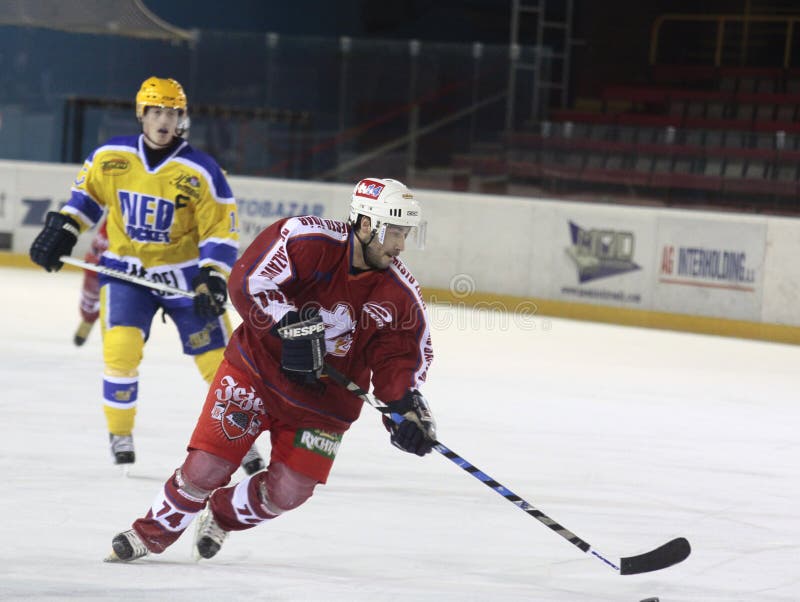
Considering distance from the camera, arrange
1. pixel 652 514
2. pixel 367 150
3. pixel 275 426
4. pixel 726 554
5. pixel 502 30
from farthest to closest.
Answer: pixel 502 30 < pixel 367 150 < pixel 652 514 < pixel 726 554 < pixel 275 426

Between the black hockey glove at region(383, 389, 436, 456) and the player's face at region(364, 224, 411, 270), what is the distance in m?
0.32

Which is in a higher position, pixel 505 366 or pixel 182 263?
pixel 182 263

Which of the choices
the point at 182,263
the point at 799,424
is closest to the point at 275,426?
the point at 182,263

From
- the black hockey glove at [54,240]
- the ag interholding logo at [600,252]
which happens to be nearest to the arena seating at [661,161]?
the ag interholding logo at [600,252]

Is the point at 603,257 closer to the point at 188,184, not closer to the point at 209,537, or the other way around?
the point at 188,184

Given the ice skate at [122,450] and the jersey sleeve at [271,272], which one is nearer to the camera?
the jersey sleeve at [271,272]

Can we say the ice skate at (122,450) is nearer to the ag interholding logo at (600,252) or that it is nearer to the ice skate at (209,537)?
the ice skate at (209,537)

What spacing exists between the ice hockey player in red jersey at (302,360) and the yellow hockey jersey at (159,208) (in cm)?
116

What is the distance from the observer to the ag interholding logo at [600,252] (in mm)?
8438

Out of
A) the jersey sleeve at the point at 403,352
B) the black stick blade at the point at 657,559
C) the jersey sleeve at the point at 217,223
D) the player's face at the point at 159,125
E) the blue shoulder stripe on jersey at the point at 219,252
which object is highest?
the player's face at the point at 159,125

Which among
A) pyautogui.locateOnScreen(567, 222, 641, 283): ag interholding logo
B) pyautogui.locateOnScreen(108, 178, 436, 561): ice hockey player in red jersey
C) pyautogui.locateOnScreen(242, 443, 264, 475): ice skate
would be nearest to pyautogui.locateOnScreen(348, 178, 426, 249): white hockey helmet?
pyautogui.locateOnScreen(108, 178, 436, 561): ice hockey player in red jersey

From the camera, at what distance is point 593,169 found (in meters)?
8.97

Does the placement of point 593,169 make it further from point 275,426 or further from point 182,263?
point 275,426

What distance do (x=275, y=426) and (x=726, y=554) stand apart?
1.37 meters
